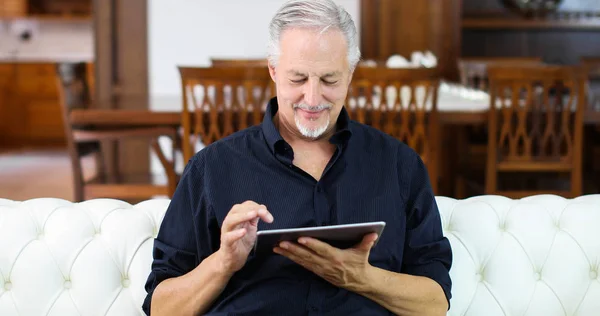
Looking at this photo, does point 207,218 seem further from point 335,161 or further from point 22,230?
point 22,230

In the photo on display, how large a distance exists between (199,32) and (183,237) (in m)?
3.89

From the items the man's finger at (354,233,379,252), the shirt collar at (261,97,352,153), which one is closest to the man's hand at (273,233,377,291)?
the man's finger at (354,233,379,252)

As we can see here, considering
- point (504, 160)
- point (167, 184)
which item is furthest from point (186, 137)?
point (504, 160)

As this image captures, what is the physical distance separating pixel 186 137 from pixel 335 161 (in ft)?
5.80

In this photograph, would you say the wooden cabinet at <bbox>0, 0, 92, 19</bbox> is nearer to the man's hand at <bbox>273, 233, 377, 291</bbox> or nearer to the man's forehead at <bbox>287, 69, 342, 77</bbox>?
the man's forehead at <bbox>287, 69, 342, 77</bbox>

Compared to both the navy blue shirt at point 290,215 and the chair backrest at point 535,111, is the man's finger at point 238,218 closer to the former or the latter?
the navy blue shirt at point 290,215

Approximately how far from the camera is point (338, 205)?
1551 mm

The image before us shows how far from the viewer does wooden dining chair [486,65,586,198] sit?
336 centimetres

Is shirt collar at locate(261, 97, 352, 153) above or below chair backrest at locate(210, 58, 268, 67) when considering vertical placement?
below

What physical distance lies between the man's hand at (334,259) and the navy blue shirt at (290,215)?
0.08 meters

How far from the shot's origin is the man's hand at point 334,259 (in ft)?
4.42

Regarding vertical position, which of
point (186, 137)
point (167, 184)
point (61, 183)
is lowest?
point (61, 183)

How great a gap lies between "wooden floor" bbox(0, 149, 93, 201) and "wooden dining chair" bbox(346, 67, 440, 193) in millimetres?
2665

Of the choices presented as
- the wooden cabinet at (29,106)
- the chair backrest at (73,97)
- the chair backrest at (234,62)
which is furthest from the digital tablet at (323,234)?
the wooden cabinet at (29,106)
